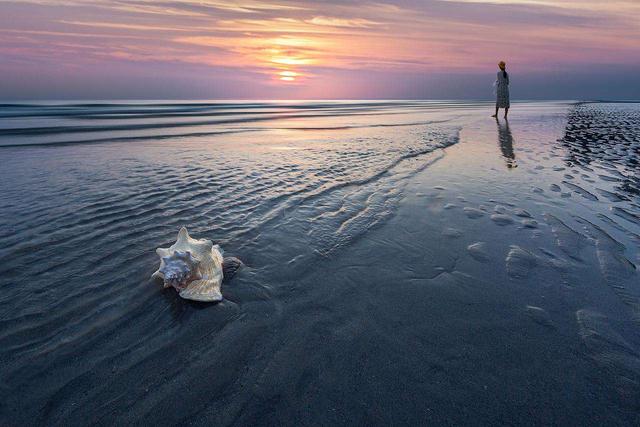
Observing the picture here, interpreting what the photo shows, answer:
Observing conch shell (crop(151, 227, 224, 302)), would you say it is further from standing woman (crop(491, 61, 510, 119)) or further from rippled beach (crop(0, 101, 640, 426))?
standing woman (crop(491, 61, 510, 119))

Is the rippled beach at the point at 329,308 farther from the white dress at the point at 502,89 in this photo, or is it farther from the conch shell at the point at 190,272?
the white dress at the point at 502,89

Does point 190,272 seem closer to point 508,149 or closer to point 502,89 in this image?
point 508,149

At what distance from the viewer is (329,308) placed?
348 centimetres

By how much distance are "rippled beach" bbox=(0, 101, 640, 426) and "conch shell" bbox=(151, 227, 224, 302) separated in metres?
0.13

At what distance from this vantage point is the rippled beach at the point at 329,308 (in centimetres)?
238

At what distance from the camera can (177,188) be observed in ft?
25.8

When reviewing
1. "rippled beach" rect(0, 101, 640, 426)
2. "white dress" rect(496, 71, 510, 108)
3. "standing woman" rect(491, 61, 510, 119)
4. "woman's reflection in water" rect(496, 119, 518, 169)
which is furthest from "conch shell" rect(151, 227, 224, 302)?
"white dress" rect(496, 71, 510, 108)

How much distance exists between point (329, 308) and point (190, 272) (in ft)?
5.10

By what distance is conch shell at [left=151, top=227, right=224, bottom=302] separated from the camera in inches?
142

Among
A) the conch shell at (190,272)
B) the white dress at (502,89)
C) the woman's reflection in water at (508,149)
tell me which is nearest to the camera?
the conch shell at (190,272)

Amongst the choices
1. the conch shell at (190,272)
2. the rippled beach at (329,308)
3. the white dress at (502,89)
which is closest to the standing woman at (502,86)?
the white dress at (502,89)

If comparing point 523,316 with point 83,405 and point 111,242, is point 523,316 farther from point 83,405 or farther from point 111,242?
point 111,242

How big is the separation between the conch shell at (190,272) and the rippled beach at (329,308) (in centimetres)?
13

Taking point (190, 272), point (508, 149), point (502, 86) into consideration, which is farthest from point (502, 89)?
point (190, 272)
